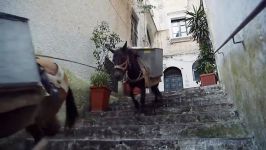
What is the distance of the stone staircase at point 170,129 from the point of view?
10.8 ft

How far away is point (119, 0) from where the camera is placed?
9.84 metres

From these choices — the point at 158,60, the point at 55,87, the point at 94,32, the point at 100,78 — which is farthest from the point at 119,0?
the point at 55,87

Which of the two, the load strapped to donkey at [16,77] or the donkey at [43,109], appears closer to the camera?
the load strapped to donkey at [16,77]

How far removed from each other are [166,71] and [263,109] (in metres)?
12.8

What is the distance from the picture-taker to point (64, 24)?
5793mm

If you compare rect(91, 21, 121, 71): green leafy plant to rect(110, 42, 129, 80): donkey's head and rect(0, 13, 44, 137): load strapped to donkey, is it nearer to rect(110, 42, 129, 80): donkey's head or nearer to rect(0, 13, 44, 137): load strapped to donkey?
rect(110, 42, 129, 80): donkey's head

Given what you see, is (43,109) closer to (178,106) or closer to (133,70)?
(133,70)

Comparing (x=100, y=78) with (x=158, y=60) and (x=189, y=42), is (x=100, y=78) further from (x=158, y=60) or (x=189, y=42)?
(x=189, y=42)

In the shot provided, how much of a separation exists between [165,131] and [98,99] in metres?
2.17

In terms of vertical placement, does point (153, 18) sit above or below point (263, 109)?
above

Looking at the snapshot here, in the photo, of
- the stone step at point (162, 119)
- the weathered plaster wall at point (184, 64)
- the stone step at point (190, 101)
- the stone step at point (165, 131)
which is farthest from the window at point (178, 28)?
the stone step at point (165, 131)

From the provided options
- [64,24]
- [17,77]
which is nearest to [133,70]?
[64,24]

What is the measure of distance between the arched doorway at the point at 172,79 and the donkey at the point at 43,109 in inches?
471

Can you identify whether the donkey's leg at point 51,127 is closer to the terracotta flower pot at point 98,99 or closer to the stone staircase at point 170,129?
the stone staircase at point 170,129
